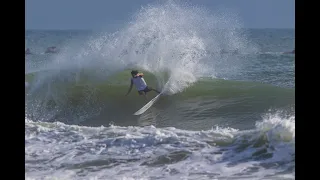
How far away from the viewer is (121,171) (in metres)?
5.51

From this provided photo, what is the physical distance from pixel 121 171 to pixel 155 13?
7913 mm

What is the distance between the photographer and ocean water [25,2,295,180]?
5.62 meters

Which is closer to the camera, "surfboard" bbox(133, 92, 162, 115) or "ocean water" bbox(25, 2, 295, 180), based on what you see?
"ocean water" bbox(25, 2, 295, 180)

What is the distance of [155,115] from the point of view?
9.40 metres

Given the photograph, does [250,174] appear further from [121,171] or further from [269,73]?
[269,73]

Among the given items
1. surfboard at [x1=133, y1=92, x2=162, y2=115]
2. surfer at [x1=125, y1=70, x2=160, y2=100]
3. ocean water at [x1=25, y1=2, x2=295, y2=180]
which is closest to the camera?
ocean water at [x1=25, y1=2, x2=295, y2=180]

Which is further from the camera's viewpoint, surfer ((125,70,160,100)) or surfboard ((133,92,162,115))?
surfer ((125,70,160,100))

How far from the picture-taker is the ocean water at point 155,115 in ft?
18.4

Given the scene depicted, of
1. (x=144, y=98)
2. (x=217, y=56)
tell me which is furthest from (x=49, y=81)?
(x=217, y=56)

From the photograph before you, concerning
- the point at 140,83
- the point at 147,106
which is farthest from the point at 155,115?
the point at 140,83

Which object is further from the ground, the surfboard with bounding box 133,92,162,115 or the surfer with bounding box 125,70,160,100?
the surfer with bounding box 125,70,160,100

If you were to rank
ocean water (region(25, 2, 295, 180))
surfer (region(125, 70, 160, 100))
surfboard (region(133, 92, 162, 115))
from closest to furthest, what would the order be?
ocean water (region(25, 2, 295, 180)) < surfboard (region(133, 92, 162, 115)) < surfer (region(125, 70, 160, 100))

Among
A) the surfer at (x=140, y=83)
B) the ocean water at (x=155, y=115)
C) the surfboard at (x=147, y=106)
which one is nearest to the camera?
the ocean water at (x=155, y=115)
